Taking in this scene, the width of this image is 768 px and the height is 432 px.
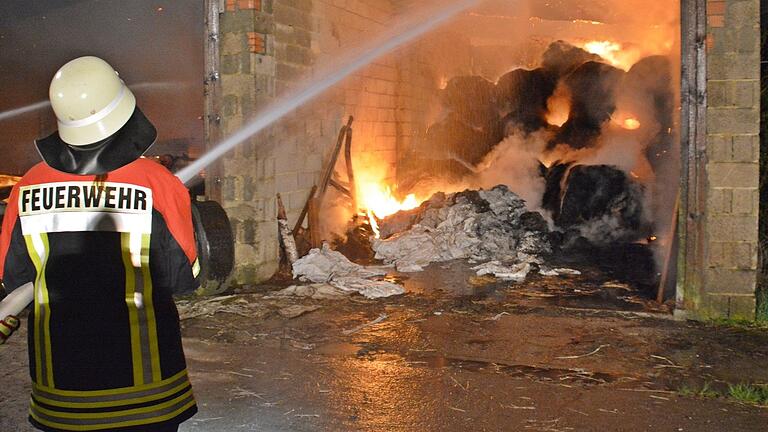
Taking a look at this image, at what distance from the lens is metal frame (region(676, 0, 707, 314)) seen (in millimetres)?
6449

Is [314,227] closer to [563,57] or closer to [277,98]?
[277,98]

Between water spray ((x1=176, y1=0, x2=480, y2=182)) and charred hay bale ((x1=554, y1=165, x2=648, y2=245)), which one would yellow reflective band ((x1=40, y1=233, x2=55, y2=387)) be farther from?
charred hay bale ((x1=554, y1=165, x2=648, y2=245))

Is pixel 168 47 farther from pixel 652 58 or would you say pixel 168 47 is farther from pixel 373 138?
pixel 652 58

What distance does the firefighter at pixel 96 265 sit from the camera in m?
2.40

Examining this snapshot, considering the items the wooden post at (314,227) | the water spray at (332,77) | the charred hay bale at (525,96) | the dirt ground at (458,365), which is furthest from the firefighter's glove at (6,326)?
the charred hay bale at (525,96)

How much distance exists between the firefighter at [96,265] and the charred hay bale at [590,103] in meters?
10.2

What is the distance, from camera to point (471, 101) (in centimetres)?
1472

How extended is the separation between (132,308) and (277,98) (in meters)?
6.57

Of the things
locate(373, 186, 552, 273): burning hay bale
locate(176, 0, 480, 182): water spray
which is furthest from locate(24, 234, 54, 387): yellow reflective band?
locate(373, 186, 552, 273): burning hay bale

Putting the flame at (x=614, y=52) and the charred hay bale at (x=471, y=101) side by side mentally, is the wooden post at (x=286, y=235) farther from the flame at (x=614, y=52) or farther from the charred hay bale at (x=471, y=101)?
the flame at (x=614, y=52)

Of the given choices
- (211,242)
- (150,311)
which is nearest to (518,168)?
(211,242)

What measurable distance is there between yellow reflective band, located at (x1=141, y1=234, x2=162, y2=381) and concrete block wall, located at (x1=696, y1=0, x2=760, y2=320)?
545cm

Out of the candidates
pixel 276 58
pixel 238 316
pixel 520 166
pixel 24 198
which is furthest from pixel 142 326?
Answer: pixel 520 166

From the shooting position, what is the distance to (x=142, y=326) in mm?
2445
